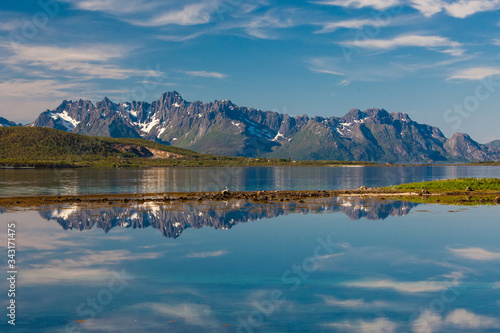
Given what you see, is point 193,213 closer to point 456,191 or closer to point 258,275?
point 258,275

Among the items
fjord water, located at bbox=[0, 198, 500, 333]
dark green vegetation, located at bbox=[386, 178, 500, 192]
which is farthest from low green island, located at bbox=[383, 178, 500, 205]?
fjord water, located at bbox=[0, 198, 500, 333]

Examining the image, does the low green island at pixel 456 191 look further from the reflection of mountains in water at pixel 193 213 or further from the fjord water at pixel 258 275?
the fjord water at pixel 258 275

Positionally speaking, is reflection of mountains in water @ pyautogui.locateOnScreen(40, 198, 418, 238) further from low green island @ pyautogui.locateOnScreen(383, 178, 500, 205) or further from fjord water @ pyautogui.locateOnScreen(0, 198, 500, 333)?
low green island @ pyautogui.locateOnScreen(383, 178, 500, 205)

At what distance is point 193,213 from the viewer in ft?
164

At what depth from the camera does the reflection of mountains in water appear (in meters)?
41.8

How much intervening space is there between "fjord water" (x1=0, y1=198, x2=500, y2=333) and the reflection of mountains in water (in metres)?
0.57

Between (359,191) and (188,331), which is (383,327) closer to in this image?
(188,331)

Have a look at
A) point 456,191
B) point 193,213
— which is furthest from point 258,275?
point 456,191

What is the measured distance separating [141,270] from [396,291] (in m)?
14.6

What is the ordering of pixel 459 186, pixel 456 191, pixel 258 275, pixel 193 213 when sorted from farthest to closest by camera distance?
pixel 459 186, pixel 456 191, pixel 193 213, pixel 258 275

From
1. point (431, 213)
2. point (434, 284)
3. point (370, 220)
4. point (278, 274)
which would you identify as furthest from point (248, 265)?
point (431, 213)

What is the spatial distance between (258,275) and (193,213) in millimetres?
27217

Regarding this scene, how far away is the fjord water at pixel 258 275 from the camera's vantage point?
1752cm

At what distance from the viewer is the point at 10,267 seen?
25703 mm
